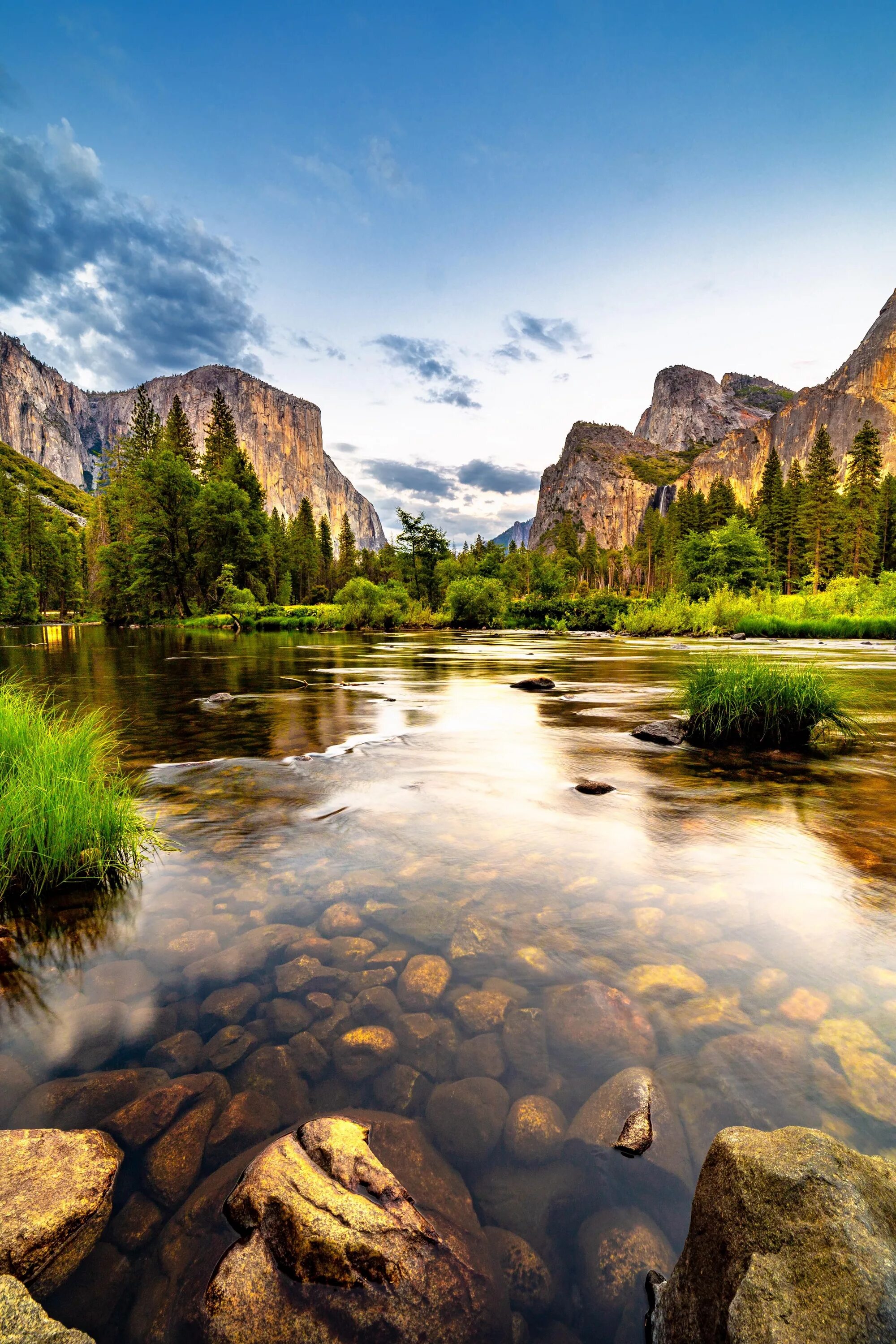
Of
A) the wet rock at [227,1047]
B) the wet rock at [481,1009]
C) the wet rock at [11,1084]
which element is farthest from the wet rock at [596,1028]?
the wet rock at [11,1084]

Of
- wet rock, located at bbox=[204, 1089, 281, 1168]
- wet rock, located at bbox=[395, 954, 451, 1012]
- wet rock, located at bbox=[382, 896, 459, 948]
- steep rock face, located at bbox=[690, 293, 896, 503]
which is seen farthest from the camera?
steep rock face, located at bbox=[690, 293, 896, 503]

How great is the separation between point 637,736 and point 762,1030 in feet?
24.0

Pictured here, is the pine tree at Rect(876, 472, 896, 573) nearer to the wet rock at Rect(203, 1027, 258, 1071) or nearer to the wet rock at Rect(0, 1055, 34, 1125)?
the wet rock at Rect(203, 1027, 258, 1071)

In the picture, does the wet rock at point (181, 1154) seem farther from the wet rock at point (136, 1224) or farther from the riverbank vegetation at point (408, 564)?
the riverbank vegetation at point (408, 564)

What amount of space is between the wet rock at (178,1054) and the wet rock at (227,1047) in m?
0.05

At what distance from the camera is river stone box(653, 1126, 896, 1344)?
121 centimetres

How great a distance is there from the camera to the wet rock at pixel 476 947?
324 cm

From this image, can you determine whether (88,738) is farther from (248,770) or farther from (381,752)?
(381,752)

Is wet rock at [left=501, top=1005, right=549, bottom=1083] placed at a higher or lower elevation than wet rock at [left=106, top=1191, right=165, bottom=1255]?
lower

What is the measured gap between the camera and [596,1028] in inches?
109

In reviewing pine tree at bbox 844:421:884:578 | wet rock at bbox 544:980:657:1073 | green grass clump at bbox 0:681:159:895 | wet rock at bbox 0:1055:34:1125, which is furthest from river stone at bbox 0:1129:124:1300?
pine tree at bbox 844:421:884:578

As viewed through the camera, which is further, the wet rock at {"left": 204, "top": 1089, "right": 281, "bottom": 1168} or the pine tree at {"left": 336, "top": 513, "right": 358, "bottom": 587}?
the pine tree at {"left": 336, "top": 513, "right": 358, "bottom": 587}

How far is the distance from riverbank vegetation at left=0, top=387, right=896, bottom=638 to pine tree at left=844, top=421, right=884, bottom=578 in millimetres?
205

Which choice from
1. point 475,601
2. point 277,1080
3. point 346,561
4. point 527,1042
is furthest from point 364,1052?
point 346,561
